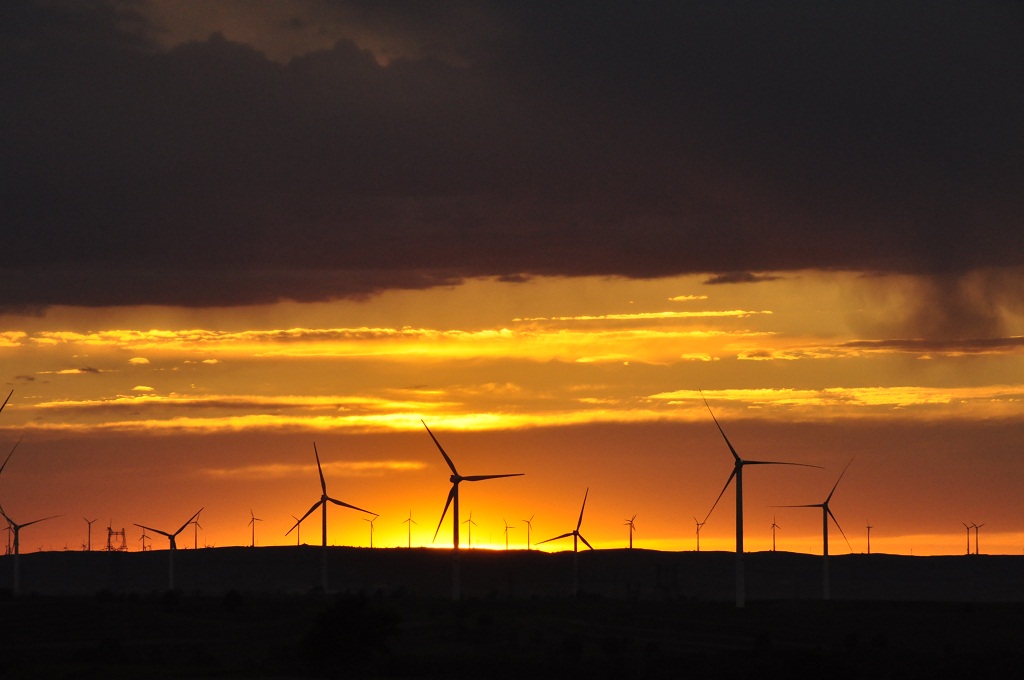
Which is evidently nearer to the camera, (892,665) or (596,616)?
(892,665)

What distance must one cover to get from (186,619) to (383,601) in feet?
78.9

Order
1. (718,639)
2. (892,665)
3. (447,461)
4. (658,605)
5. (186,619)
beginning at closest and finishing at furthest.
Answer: (892,665) → (718,639) → (186,619) → (447,461) → (658,605)

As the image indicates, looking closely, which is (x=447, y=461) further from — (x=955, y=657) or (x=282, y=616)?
(x=955, y=657)

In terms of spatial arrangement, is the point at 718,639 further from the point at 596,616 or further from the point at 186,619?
the point at 186,619

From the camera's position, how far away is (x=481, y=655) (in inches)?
5128

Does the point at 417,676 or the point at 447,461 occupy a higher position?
the point at 447,461

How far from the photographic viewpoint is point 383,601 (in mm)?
172125

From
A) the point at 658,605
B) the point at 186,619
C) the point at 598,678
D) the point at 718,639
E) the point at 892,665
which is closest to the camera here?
the point at 598,678

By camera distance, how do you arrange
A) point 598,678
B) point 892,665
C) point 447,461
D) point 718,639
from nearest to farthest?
point 598,678, point 892,665, point 718,639, point 447,461

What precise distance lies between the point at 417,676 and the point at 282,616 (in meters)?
41.7

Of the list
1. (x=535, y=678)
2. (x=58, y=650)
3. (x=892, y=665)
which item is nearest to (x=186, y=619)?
(x=58, y=650)

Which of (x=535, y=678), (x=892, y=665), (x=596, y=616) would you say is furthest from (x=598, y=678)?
(x=596, y=616)

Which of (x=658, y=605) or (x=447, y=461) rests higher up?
(x=447, y=461)

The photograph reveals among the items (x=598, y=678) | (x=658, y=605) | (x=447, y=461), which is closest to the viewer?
(x=598, y=678)
